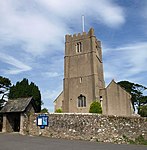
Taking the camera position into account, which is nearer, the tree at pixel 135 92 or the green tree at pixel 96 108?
the green tree at pixel 96 108

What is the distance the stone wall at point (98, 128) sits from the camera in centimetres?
1816

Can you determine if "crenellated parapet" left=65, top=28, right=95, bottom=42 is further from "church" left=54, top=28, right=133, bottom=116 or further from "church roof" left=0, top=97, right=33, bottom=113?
"church roof" left=0, top=97, right=33, bottom=113

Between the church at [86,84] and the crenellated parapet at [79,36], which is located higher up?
the crenellated parapet at [79,36]

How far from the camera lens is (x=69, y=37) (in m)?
43.7

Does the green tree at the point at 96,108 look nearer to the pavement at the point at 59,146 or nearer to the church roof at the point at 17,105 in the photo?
the church roof at the point at 17,105

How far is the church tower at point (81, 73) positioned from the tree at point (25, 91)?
6539mm

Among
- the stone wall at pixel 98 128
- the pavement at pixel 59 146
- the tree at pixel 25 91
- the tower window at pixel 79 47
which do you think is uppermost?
the tower window at pixel 79 47

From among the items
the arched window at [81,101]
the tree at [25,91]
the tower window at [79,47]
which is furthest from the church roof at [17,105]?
the tower window at [79,47]

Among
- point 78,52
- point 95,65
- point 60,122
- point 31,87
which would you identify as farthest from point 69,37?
point 60,122

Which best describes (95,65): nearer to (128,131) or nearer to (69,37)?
(69,37)

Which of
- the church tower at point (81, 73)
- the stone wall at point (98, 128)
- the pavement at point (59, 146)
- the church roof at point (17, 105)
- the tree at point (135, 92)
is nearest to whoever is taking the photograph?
A: the pavement at point (59, 146)

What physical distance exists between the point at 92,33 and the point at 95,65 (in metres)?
6.57

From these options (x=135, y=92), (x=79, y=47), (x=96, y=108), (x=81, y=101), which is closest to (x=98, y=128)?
(x=96, y=108)

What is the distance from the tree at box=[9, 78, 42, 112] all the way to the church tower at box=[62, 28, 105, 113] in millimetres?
6539
